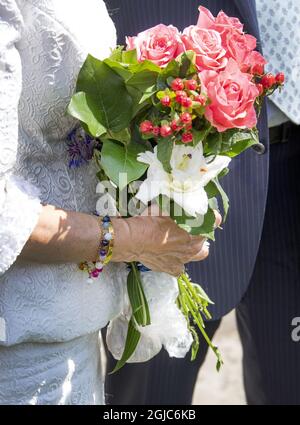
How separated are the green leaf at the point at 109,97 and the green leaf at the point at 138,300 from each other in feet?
0.99

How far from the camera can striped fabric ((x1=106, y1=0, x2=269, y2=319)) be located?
5.94 ft

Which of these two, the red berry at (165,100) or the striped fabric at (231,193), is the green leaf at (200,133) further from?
the striped fabric at (231,193)

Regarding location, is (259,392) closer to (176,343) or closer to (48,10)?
(176,343)

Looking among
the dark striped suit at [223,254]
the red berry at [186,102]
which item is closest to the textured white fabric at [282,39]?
the dark striped suit at [223,254]

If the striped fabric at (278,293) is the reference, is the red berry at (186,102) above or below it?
above

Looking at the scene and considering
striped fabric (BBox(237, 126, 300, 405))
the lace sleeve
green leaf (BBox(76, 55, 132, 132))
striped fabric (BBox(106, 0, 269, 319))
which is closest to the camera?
the lace sleeve

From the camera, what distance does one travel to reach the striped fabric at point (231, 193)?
181 cm

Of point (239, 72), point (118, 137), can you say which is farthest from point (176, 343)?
point (239, 72)

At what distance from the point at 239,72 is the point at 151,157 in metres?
0.20

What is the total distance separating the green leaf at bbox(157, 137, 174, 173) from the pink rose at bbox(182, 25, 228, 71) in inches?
5.1

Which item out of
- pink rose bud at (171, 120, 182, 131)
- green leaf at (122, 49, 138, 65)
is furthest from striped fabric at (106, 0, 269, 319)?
pink rose bud at (171, 120, 182, 131)

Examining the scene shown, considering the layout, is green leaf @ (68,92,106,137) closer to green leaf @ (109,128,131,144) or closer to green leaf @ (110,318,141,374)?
green leaf @ (109,128,131,144)

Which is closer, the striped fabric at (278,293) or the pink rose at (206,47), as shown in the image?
the pink rose at (206,47)

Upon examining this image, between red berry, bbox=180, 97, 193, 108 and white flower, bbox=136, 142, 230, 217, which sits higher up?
red berry, bbox=180, 97, 193, 108
